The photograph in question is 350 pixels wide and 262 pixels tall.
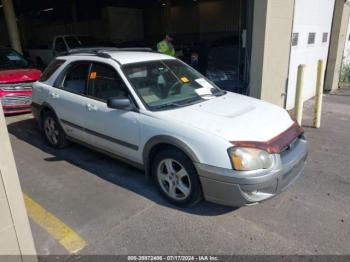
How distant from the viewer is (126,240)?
2.98 metres

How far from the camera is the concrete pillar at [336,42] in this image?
9.67 meters

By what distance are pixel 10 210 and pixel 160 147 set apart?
Answer: 1.67 metres

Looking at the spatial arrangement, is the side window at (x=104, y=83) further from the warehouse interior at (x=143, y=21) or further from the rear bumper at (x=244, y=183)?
the warehouse interior at (x=143, y=21)

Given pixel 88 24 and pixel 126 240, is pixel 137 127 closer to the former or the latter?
pixel 126 240

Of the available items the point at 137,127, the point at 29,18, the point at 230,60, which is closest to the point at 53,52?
the point at 230,60

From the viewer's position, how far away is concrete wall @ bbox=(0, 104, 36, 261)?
7.22 feet

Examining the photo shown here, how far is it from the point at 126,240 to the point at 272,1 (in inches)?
203

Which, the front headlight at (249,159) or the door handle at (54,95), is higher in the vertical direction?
the door handle at (54,95)

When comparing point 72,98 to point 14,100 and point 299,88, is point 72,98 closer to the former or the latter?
point 14,100

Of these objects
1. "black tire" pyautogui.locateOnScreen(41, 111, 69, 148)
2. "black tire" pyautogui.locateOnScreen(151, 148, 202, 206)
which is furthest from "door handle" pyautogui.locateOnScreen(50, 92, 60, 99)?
"black tire" pyautogui.locateOnScreen(151, 148, 202, 206)

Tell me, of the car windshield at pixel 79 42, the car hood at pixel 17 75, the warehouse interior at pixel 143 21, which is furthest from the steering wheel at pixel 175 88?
the warehouse interior at pixel 143 21

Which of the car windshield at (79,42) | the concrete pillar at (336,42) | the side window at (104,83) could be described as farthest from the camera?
the car windshield at (79,42)

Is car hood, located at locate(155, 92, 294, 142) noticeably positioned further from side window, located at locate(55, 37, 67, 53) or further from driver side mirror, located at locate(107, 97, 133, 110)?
side window, located at locate(55, 37, 67, 53)

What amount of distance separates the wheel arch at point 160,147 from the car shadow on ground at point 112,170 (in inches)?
13.0
